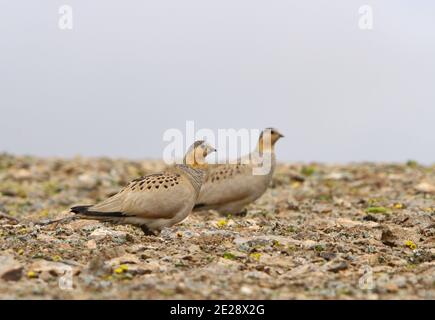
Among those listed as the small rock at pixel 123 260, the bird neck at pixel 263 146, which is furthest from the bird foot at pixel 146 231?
the bird neck at pixel 263 146

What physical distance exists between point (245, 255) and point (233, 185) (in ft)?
17.8

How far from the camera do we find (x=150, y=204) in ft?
39.2

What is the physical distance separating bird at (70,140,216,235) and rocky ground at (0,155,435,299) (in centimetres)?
32

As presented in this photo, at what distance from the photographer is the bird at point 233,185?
53.0 ft

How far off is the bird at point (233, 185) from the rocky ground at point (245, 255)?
1.11 ft

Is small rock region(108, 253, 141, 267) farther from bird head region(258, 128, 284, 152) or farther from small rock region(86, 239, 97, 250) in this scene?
bird head region(258, 128, 284, 152)

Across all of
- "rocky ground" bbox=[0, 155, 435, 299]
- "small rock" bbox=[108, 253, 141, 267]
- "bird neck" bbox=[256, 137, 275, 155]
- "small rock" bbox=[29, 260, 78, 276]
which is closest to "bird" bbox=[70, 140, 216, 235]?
"rocky ground" bbox=[0, 155, 435, 299]

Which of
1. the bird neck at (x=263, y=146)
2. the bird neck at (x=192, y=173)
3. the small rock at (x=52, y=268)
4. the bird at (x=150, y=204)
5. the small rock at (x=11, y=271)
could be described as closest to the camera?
the small rock at (x=11, y=271)

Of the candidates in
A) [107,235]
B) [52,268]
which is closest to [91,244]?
[107,235]

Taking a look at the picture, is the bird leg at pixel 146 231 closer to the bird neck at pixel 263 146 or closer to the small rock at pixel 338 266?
the small rock at pixel 338 266

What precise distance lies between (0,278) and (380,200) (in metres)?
11.9

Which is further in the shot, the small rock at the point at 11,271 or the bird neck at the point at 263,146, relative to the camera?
the bird neck at the point at 263,146

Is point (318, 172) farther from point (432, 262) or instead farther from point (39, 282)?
point (39, 282)

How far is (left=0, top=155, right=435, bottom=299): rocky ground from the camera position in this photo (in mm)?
9109
